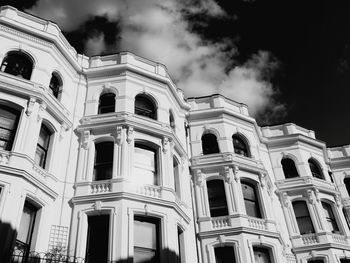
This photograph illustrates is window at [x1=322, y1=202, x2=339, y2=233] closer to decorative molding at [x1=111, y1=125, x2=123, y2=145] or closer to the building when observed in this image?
the building

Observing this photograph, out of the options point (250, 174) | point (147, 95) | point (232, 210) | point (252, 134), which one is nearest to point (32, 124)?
point (147, 95)

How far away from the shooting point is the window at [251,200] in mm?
18016

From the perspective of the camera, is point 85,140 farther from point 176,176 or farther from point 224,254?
point 224,254

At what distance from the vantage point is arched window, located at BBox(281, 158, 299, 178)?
71.2ft

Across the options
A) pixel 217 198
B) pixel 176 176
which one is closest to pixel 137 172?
pixel 176 176

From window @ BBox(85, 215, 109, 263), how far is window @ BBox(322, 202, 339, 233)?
1264cm

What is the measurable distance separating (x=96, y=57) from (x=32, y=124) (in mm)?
6784

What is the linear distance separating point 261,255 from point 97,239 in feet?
24.8

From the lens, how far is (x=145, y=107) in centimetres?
1822

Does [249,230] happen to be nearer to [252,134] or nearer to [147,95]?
[252,134]

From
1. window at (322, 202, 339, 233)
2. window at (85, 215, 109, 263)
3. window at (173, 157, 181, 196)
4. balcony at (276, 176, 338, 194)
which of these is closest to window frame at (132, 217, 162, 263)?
window at (85, 215, 109, 263)

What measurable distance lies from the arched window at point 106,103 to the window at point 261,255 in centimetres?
918

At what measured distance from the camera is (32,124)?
13812 millimetres

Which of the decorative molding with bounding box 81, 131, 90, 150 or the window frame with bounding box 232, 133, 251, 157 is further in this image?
the window frame with bounding box 232, 133, 251, 157
